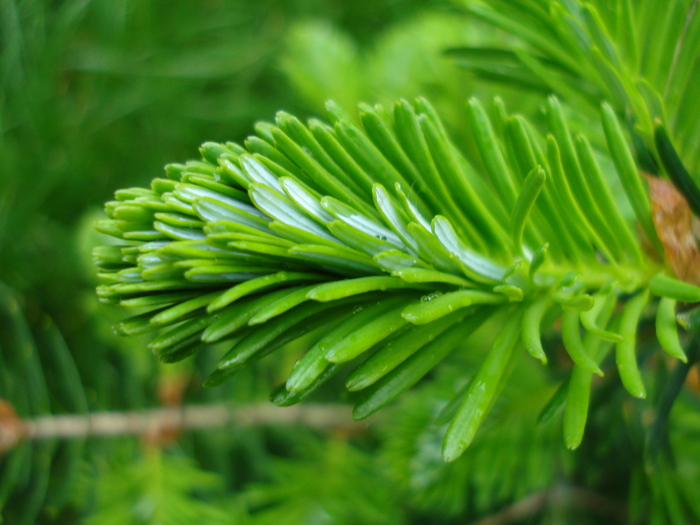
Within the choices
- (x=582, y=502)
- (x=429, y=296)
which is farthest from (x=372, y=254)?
(x=582, y=502)

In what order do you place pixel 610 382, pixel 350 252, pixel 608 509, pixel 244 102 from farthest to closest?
1. pixel 244 102
2. pixel 608 509
3. pixel 610 382
4. pixel 350 252

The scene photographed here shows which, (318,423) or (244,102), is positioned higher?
(244,102)

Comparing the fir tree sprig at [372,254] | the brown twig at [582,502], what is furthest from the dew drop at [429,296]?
the brown twig at [582,502]

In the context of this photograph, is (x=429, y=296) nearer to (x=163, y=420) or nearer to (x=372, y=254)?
(x=372, y=254)

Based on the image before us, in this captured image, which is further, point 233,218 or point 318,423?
point 318,423

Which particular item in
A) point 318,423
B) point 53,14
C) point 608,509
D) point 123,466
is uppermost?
point 53,14

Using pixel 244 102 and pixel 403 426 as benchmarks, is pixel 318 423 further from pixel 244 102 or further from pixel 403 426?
pixel 244 102

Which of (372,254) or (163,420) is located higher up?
(372,254)

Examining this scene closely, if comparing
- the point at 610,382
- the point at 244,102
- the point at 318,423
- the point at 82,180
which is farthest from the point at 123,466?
the point at 244,102
